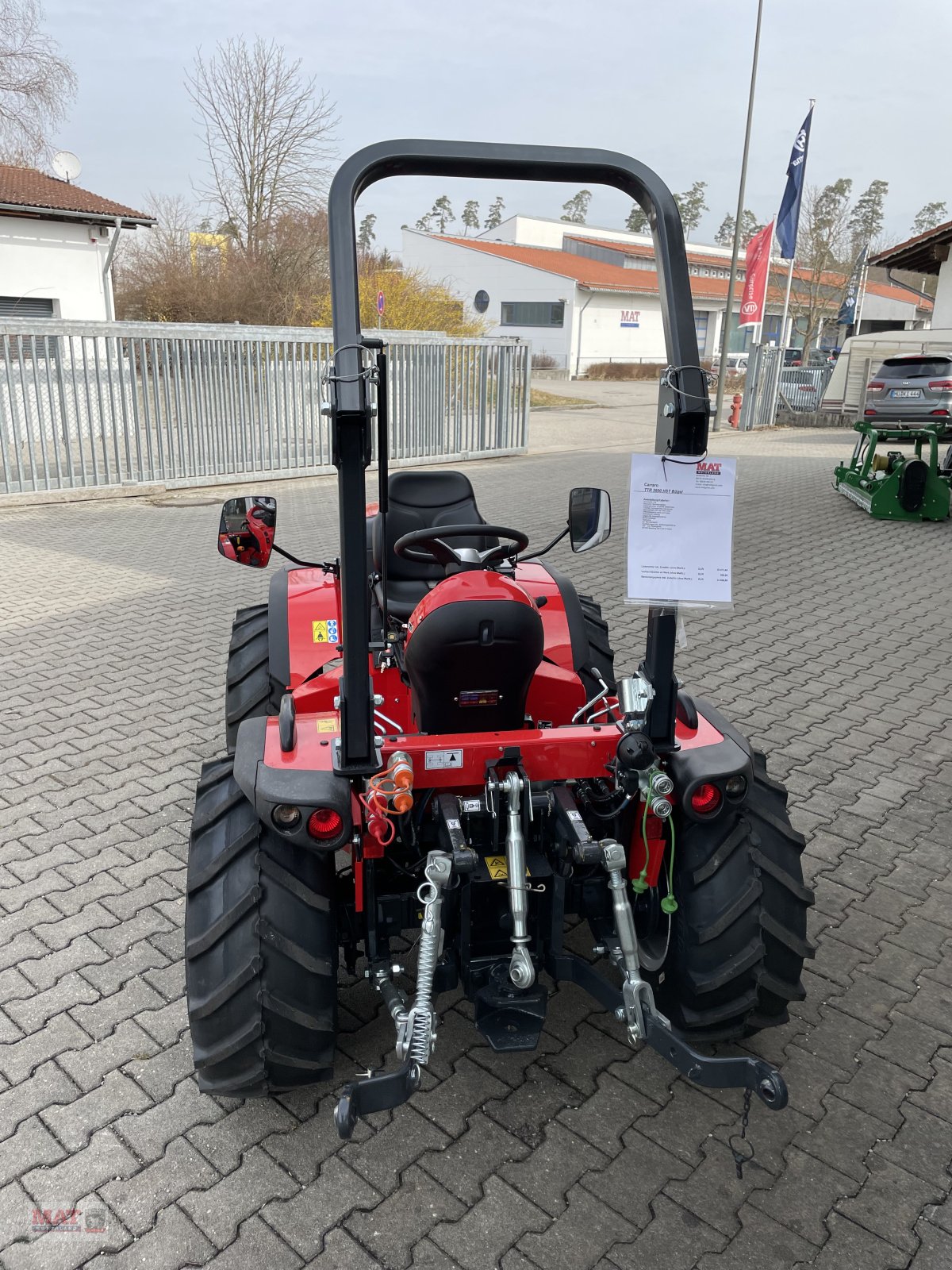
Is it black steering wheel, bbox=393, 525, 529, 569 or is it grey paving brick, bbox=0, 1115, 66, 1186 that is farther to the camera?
black steering wheel, bbox=393, 525, 529, 569

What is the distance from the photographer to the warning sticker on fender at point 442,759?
2.43 metres

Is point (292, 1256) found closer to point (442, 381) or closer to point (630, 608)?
point (630, 608)

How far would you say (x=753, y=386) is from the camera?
20875 millimetres

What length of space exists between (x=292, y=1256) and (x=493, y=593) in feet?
5.24

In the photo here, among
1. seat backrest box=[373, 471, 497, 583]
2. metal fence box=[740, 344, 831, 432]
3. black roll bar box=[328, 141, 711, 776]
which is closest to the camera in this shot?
black roll bar box=[328, 141, 711, 776]

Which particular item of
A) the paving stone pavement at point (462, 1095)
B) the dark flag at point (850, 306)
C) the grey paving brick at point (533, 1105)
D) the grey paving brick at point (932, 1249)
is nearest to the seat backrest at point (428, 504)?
the paving stone pavement at point (462, 1095)

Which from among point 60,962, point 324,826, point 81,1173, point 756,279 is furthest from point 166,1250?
point 756,279

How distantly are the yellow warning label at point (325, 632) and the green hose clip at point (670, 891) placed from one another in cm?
172

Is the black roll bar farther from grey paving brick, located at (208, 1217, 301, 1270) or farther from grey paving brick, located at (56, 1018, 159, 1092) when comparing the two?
grey paving brick, located at (56, 1018, 159, 1092)

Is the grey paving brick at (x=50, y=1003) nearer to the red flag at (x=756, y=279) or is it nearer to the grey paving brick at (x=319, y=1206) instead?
the grey paving brick at (x=319, y=1206)

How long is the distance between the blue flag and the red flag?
0.35 m

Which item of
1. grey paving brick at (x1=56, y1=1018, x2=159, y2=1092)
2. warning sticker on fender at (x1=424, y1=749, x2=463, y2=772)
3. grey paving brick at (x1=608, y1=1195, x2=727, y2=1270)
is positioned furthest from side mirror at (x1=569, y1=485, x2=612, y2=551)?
grey paving brick at (x1=56, y1=1018, x2=159, y2=1092)

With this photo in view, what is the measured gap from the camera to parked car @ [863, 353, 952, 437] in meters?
16.2

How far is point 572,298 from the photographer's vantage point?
42062 mm
